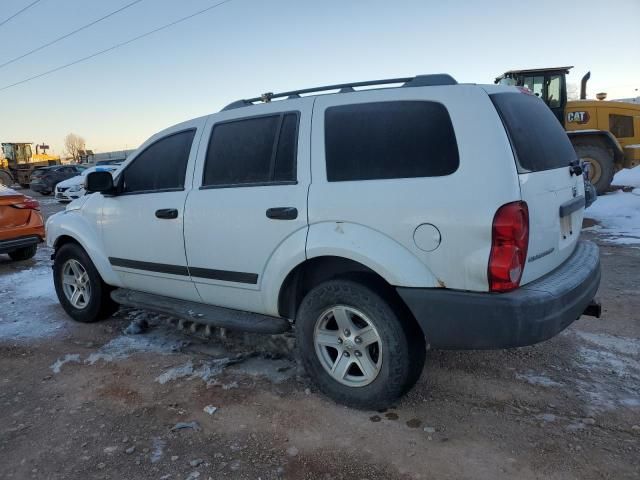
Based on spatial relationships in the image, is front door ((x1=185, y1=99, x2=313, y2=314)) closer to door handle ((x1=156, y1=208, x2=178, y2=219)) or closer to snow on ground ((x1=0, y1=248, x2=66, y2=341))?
door handle ((x1=156, y1=208, x2=178, y2=219))

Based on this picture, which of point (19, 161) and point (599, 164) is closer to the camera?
point (599, 164)

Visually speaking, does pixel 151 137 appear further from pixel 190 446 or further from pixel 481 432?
pixel 481 432

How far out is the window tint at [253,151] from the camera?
3.19 m

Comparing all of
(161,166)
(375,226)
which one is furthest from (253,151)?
(375,226)

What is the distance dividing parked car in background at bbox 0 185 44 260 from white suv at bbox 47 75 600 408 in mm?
4872

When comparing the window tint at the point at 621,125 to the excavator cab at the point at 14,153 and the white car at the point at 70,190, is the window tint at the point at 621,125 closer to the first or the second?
the white car at the point at 70,190

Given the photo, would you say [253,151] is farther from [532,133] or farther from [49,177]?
[49,177]

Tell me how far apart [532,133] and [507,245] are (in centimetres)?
83

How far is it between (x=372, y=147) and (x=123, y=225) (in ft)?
7.89

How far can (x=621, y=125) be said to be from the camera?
1202 cm

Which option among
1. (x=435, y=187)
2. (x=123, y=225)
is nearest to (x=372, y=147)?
(x=435, y=187)

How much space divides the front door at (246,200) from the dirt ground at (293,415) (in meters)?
0.65

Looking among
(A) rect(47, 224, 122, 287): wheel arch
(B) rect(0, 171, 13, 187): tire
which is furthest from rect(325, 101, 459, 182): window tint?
(B) rect(0, 171, 13, 187): tire

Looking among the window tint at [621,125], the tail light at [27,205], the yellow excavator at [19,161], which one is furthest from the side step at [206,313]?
the yellow excavator at [19,161]
